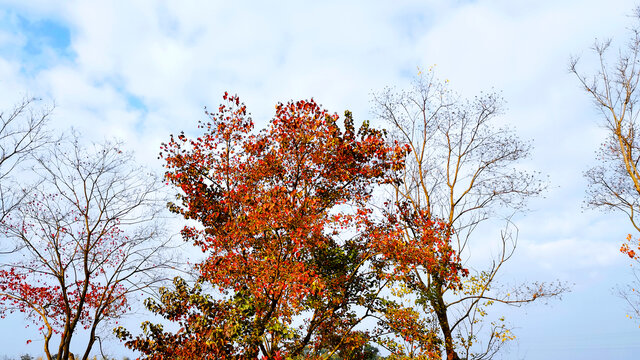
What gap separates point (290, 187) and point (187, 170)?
321cm

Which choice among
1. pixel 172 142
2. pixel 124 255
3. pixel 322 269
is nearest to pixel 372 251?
pixel 322 269

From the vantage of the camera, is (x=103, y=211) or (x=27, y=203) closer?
(x=27, y=203)

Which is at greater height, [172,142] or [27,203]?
[172,142]

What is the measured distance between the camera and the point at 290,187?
40.0 feet

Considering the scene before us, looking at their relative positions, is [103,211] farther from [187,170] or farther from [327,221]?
[327,221]

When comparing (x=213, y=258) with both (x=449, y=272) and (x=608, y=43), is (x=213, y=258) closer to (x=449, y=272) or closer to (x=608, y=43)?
(x=449, y=272)

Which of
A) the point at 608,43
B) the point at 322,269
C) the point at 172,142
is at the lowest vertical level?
the point at 322,269

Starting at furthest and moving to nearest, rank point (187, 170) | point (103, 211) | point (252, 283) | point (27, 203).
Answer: point (103, 211) < point (27, 203) < point (187, 170) < point (252, 283)

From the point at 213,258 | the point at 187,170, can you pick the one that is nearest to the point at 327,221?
the point at 213,258

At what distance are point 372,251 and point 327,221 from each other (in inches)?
72.0

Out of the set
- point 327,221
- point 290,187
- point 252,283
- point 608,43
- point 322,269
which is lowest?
point 252,283

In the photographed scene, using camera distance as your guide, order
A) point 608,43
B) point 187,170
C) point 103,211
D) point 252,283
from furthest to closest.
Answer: point 608,43 < point 103,211 < point 187,170 < point 252,283

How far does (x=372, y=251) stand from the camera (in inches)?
483

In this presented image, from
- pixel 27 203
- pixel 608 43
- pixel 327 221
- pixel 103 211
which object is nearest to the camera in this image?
pixel 327 221
